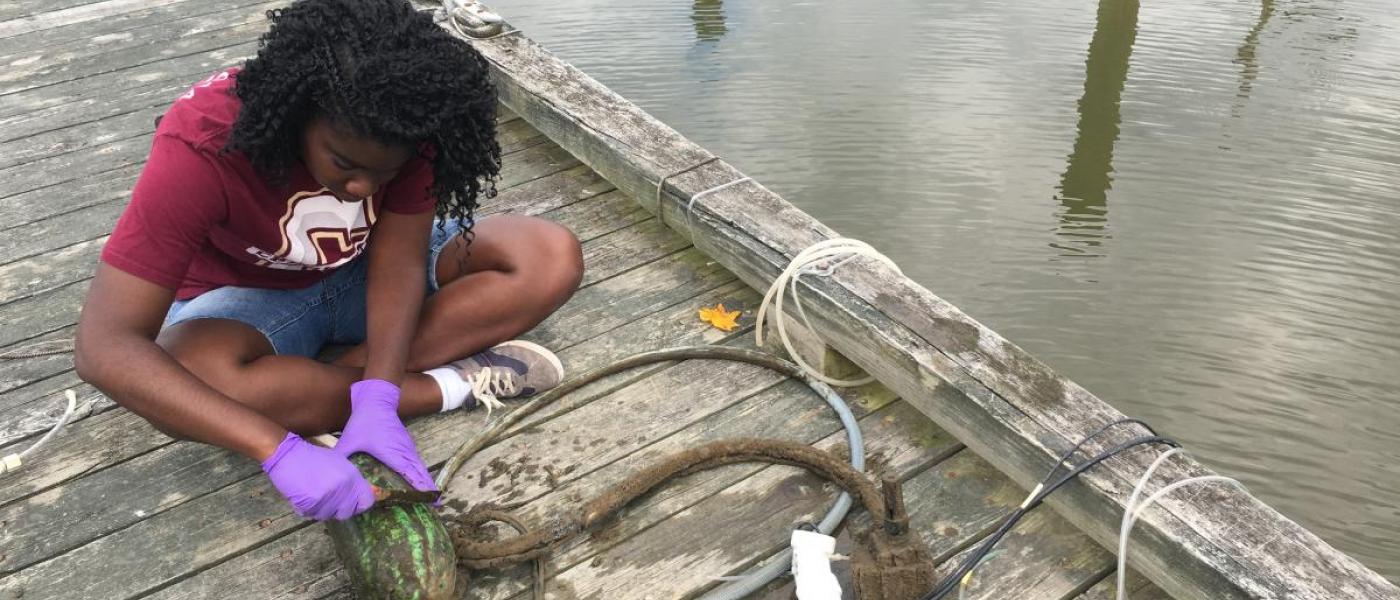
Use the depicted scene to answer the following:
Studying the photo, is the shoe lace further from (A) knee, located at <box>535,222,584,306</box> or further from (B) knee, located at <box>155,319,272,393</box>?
(B) knee, located at <box>155,319,272,393</box>

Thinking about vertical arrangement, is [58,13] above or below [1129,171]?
above

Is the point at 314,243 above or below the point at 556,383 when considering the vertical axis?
above

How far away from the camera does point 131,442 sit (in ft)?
7.55

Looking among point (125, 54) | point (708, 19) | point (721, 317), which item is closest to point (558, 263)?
point (721, 317)

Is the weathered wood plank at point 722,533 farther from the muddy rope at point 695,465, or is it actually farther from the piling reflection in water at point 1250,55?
the piling reflection in water at point 1250,55

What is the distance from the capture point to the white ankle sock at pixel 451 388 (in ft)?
7.65

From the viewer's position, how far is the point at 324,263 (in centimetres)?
220

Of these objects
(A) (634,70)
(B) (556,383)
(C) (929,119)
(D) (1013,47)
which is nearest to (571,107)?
(B) (556,383)

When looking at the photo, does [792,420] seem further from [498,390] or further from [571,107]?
[571,107]

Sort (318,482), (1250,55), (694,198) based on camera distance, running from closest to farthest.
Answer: (318,482), (694,198), (1250,55)

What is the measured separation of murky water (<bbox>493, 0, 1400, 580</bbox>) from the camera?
361 cm

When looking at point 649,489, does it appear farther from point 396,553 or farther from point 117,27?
point 117,27

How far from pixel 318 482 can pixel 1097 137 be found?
469cm

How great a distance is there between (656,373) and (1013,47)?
4.80 metres
